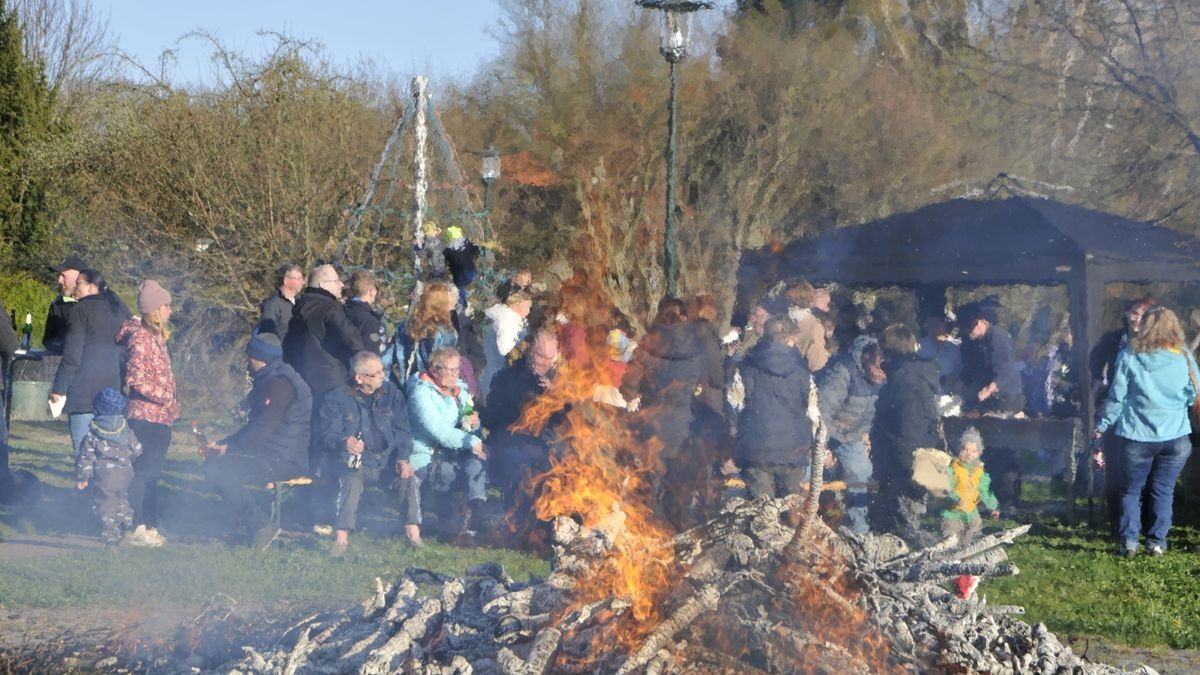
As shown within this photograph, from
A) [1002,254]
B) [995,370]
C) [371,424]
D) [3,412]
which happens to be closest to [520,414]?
[371,424]

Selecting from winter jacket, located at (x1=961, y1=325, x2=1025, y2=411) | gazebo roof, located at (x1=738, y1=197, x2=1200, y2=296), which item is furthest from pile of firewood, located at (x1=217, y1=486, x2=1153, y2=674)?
winter jacket, located at (x1=961, y1=325, x2=1025, y2=411)

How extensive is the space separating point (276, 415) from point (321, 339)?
42.7 inches

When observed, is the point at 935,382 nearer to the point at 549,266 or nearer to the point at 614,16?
the point at 549,266

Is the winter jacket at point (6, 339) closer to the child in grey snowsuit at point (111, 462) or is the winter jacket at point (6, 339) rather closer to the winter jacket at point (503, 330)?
the child in grey snowsuit at point (111, 462)

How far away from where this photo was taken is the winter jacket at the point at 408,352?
35.4 feet

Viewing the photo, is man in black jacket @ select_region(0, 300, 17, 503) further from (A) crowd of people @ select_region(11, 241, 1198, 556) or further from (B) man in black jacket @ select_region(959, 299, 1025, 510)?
(B) man in black jacket @ select_region(959, 299, 1025, 510)

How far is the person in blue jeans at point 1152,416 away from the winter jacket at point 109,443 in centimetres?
740

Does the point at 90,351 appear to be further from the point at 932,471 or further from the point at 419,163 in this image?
the point at 419,163

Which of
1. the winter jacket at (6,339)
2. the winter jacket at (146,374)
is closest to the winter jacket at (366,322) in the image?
the winter jacket at (146,374)

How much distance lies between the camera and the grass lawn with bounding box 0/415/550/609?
25.4 ft

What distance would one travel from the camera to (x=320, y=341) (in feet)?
34.0

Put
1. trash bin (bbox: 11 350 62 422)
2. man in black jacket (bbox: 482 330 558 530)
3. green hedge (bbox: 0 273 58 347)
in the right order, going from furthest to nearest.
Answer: green hedge (bbox: 0 273 58 347)
trash bin (bbox: 11 350 62 422)
man in black jacket (bbox: 482 330 558 530)

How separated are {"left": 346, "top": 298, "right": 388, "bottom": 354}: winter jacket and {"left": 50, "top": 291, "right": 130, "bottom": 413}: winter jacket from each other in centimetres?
184

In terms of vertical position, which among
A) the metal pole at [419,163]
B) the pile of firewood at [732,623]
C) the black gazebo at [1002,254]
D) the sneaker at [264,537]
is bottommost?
the sneaker at [264,537]
